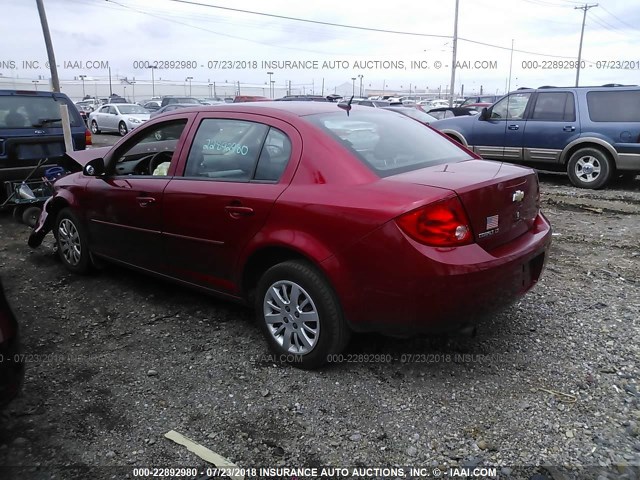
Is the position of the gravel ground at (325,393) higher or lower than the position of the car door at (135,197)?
lower

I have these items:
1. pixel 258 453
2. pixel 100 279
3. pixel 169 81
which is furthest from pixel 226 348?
pixel 169 81

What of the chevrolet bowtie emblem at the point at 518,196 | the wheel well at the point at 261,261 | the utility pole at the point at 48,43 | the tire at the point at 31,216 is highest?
the utility pole at the point at 48,43

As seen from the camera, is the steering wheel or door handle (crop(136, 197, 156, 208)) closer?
door handle (crop(136, 197, 156, 208))

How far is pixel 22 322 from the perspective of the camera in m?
4.16

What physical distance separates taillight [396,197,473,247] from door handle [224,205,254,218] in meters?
1.05

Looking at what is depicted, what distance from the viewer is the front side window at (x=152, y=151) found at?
13.9 ft

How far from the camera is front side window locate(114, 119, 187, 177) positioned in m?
4.22

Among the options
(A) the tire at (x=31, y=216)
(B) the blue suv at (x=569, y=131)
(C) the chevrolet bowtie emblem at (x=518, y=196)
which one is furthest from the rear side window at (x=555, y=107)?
(A) the tire at (x=31, y=216)

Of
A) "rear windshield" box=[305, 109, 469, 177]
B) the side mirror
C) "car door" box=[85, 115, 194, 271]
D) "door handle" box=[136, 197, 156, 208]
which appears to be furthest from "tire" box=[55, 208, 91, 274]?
"rear windshield" box=[305, 109, 469, 177]

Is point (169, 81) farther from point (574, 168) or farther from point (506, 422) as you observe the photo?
point (506, 422)

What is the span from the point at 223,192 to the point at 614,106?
8.43 meters

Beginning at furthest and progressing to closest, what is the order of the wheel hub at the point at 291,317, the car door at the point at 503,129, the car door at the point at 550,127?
the car door at the point at 503,129 → the car door at the point at 550,127 → the wheel hub at the point at 291,317

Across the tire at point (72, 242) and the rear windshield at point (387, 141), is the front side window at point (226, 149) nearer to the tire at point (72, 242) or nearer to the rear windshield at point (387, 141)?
the rear windshield at point (387, 141)

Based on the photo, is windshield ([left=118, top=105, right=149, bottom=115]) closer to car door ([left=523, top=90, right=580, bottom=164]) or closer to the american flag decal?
car door ([left=523, top=90, right=580, bottom=164])
